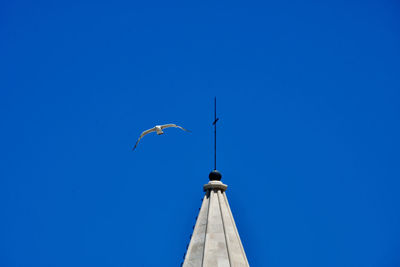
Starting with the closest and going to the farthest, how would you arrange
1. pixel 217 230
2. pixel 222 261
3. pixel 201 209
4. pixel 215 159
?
1. pixel 222 261
2. pixel 217 230
3. pixel 201 209
4. pixel 215 159

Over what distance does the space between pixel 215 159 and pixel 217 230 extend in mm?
5461

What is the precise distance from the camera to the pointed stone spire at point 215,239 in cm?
2411

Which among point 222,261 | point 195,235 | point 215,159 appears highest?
point 215,159

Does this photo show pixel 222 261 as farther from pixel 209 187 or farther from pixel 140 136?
pixel 140 136

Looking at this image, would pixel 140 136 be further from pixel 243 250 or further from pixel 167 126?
pixel 243 250

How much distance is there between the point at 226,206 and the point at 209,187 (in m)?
1.42

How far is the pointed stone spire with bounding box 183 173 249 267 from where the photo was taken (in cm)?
2411

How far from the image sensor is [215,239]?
25.1 m

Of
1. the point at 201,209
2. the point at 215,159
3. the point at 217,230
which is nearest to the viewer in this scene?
the point at 217,230

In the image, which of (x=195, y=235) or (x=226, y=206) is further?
(x=226, y=206)

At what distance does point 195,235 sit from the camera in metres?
25.8

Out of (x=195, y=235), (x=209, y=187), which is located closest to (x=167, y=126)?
(x=209, y=187)

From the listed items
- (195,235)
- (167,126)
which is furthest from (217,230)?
(167,126)

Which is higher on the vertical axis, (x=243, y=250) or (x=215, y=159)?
(x=215, y=159)
